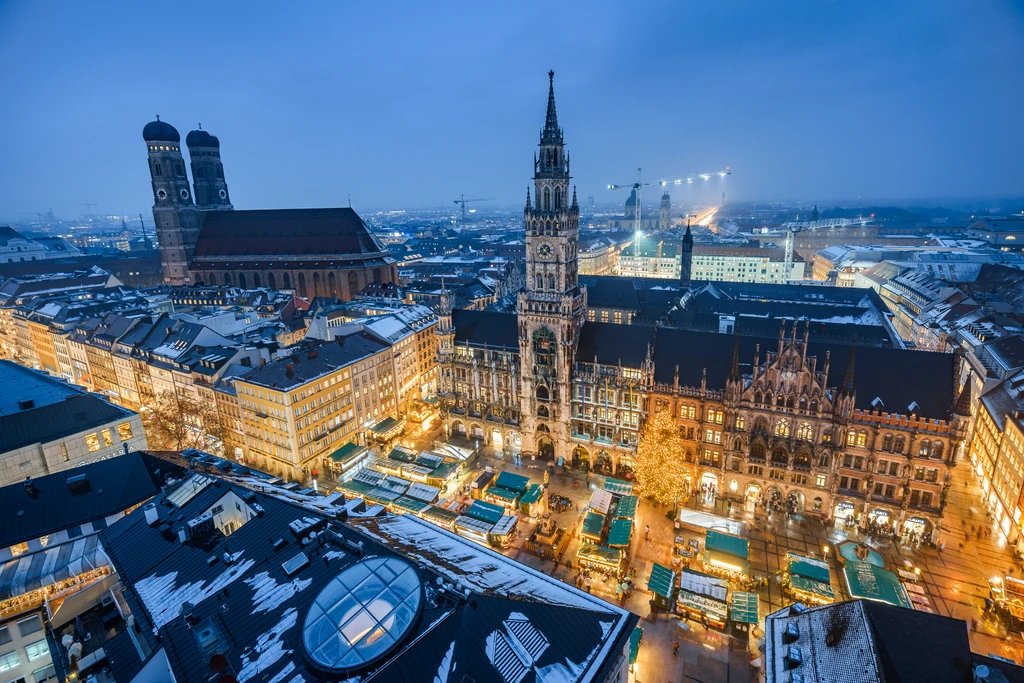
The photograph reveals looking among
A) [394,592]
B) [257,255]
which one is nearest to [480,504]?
[394,592]

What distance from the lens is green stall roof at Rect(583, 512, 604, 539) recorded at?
5591 cm

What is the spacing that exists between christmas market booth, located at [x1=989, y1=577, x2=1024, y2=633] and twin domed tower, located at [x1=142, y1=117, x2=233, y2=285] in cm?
20705

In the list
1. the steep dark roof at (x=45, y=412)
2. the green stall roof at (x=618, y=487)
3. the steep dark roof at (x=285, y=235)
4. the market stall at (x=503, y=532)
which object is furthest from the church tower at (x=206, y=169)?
the green stall roof at (x=618, y=487)

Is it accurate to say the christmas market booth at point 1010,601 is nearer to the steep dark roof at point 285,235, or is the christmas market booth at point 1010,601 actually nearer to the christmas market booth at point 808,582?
the christmas market booth at point 808,582

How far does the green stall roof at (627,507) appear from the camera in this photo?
59.2 meters

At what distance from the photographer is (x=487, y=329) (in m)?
82.1

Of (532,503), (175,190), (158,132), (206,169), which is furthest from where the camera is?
(206,169)

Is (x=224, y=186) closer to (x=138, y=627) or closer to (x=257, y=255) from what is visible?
(x=257, y=255)

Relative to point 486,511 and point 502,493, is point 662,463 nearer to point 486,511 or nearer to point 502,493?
point 502,493

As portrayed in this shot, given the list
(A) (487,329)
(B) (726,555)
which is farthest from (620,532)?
(A) (487,329)

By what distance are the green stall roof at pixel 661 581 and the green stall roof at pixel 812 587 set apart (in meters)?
11.1

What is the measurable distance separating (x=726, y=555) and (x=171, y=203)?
625 ft

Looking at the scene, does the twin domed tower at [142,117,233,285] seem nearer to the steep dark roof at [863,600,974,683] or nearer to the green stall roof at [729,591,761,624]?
the green stall roof at [729,591,761,624]

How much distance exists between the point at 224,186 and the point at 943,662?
730ft
